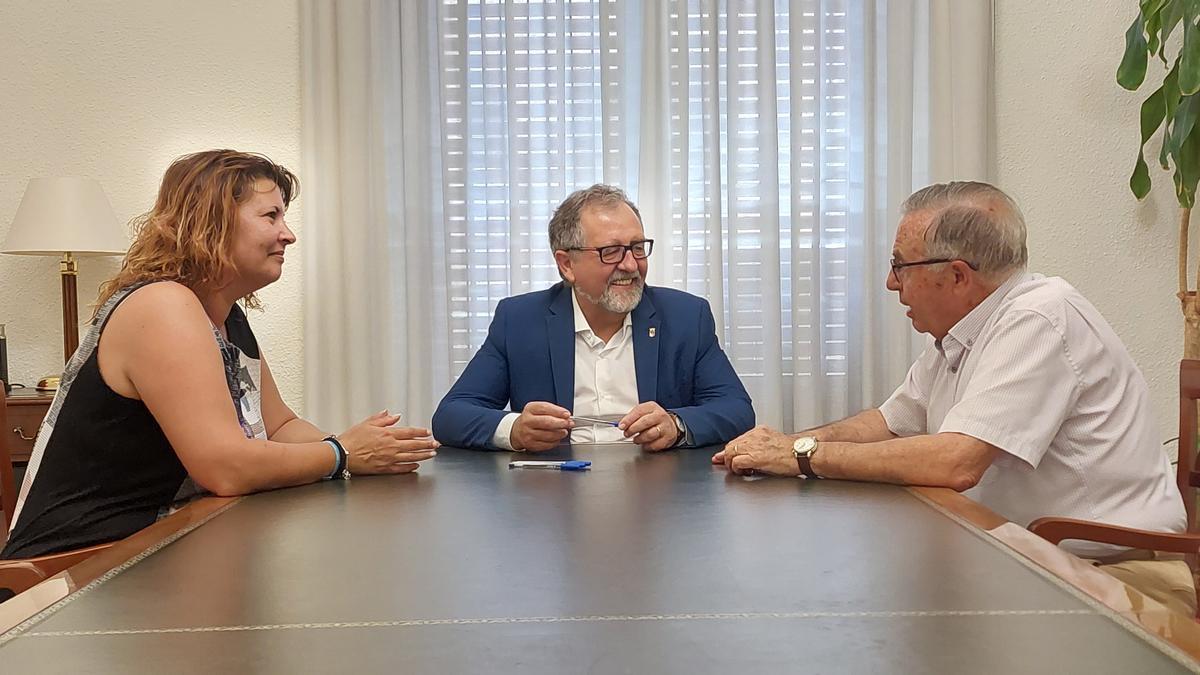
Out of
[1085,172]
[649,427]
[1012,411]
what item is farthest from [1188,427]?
[1085,172]

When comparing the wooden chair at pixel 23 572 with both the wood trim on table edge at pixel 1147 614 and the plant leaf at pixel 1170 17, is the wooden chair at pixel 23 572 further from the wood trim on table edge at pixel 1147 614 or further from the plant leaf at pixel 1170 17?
the plant leaf at pixel 1170 17

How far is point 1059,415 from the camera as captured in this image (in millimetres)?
2037

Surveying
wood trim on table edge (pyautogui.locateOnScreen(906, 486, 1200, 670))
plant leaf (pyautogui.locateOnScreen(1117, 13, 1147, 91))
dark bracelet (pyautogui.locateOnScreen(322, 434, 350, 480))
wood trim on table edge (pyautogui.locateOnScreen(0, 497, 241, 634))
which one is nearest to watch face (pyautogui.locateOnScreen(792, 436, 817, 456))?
wood trim on table edge (pyautogui.locateOnScreen(906, 486, 1200, 670))

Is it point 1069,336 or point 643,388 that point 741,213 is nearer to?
point 643,388

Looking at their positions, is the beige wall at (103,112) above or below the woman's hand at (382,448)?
above

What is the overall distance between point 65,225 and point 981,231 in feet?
9.71

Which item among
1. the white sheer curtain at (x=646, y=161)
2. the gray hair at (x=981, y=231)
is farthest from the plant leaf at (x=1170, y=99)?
the gray hair at (x=981, y=231)

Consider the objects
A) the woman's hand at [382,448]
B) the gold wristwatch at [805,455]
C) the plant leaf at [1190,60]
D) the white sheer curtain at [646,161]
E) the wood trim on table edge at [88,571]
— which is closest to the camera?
the wood trim on table edge at [88,571]

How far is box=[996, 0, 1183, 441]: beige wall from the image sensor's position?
4.12 meters

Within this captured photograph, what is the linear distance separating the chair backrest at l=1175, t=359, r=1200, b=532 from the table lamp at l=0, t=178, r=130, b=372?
3222 millimetres

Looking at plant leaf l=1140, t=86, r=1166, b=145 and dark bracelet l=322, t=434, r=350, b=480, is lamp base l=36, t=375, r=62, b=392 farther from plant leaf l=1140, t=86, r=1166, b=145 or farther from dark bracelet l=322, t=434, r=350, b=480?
plant leaf l=1140, t=86, r=1166, b=145

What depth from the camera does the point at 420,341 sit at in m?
4.16

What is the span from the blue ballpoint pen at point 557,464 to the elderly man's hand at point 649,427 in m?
0.20

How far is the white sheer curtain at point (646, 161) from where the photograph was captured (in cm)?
408
